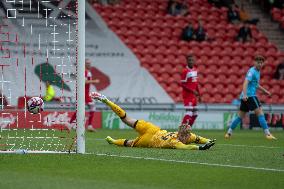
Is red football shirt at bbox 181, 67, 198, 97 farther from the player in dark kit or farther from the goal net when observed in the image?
the goal net

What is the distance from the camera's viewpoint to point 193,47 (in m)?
29.8

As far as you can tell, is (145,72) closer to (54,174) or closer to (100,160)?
(100,160)

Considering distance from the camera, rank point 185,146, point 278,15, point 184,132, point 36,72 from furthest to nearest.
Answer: point 278,15
point 36,72
point 184,132
point 185,146

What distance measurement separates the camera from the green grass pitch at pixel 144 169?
8.56m

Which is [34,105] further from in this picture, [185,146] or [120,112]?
[185,146]

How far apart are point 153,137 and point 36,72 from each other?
431 cm

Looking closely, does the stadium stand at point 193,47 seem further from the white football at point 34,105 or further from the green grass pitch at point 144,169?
the green grass pitch at point 144,169

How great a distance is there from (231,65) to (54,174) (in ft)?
69.0

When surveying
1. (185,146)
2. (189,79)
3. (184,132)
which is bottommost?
(185,146)

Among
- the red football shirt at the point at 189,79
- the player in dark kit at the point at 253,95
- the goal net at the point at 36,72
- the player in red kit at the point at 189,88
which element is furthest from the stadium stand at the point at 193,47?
the player in dark kit at the point at 253,95

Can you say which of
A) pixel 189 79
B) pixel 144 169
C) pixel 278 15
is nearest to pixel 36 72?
pixel 189 79

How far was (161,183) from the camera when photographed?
8602mm

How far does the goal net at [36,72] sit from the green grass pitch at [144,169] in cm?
317

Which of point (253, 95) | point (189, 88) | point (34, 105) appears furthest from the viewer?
point (189, 88)
